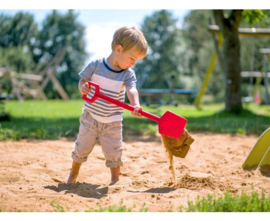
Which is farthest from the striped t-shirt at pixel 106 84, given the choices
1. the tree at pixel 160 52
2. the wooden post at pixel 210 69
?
the tree at pixel 160 52

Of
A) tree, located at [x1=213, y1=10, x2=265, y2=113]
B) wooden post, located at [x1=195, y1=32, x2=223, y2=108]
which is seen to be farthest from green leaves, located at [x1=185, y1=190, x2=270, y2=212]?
wooden post, located at [x1=195, y1=32, x2=223, y2=108]

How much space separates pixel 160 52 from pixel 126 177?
16959 mm

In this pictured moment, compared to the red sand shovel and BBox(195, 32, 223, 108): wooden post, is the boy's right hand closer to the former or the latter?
the red sand shovel

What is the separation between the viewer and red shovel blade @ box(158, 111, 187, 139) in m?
2.63

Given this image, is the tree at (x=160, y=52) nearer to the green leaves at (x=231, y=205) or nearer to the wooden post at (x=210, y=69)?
the wooden post at (x=210, y=69)

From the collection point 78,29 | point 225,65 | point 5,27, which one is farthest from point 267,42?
point 5,27

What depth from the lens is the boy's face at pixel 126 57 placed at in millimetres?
2660

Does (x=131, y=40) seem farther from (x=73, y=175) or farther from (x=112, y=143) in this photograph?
(x=73, y=175)

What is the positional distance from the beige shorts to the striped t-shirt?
0.16ft

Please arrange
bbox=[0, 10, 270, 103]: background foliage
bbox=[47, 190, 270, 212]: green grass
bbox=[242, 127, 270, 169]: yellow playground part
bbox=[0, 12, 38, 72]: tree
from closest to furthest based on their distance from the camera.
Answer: bbox=[47, 190, 270, 212]: green grass → bbox=[242, 127, 270, 169]: yellow playground part → bbox=[0, 12, 38, 72]: tree → bbox=[0, 10, 270, 103]: background foliage

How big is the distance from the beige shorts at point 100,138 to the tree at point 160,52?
53.7ft

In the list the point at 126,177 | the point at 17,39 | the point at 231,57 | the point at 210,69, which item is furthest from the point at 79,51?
the point at 126,177

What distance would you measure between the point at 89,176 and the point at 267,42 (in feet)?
43.5
